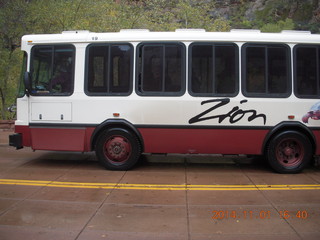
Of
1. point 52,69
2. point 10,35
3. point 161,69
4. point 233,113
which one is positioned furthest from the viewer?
point 10,35

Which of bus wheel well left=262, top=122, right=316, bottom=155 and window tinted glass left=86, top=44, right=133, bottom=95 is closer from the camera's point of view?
bus wheel well left=262, top=122, right=316, bottom=155

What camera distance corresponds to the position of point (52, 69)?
7.40m

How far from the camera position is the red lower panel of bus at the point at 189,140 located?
7055 mm

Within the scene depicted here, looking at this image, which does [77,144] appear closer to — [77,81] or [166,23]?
[77,81]

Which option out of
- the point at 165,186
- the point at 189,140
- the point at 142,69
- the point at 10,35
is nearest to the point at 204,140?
the point at 189,140

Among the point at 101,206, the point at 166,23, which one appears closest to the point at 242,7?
the point at 166,23

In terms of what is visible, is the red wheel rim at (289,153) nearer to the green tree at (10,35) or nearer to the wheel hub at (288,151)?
the wheel hub at (288,151)

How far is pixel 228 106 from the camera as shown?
7031mm

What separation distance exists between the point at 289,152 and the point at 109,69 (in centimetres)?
405

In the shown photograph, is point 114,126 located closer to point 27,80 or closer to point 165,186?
point 165,186

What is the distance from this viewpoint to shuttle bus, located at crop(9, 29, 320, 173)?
703 cm
